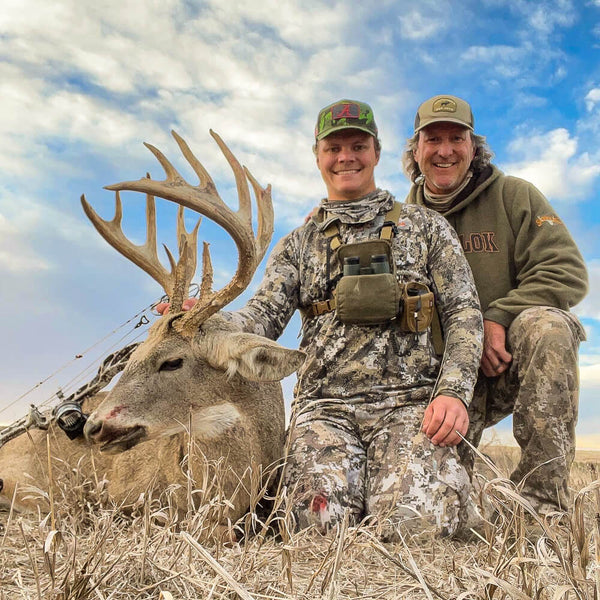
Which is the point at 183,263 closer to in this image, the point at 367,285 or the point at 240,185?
the point at 240,185

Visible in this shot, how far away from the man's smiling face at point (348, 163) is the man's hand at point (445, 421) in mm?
1888

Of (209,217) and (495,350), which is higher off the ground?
(209,217)

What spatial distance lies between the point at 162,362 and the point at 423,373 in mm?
1929

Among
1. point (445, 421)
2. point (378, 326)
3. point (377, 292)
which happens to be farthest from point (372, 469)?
point (377, 292)

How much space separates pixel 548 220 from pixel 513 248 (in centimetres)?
39

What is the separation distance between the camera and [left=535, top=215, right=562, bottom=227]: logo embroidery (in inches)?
234

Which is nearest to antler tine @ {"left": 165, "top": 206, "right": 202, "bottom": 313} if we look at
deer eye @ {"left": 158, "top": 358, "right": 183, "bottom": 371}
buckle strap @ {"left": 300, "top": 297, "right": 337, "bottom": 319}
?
deer eye @ {"left": 158, "top": 358, "right": 183, "bottom": 371}

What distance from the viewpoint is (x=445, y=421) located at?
445cm

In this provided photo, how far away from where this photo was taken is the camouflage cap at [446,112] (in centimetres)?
611

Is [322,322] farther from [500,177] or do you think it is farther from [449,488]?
[500,177]

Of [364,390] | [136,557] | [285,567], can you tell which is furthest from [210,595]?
[364,390]

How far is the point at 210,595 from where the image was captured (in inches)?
78.4

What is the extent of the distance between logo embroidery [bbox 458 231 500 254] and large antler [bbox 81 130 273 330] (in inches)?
72.1

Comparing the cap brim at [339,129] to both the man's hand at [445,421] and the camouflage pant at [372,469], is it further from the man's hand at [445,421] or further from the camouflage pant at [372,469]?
the man's hand at [445,421]
